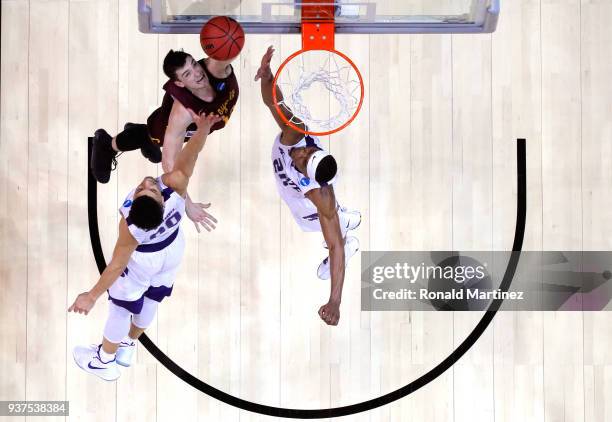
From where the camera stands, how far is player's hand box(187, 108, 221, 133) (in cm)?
346

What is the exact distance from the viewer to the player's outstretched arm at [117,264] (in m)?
3.46

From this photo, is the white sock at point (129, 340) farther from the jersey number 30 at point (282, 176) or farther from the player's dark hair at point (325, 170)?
the player's dark hair at point (325, 170)

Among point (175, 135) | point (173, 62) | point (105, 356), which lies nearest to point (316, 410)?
point (105, 356)

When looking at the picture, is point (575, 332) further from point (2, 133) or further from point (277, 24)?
point (2, 133)

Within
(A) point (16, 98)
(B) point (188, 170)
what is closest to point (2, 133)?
(A) point (16, 98)

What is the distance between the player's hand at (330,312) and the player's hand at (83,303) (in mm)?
1183

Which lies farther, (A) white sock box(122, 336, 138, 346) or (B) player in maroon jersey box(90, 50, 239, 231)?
(A) white sock box(122, 336, 138, 346)

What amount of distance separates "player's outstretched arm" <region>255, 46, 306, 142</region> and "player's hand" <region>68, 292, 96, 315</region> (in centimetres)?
131

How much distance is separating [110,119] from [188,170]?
0.55 metres

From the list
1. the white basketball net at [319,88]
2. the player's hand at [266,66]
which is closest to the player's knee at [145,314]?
the white basketball net at [319,88]

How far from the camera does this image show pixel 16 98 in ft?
12.3

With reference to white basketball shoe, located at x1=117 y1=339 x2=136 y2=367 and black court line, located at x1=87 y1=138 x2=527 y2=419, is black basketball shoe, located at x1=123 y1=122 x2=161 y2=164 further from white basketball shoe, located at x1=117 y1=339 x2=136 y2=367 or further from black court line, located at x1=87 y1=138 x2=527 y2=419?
white basketball shoe, located at x1=117 y1=339 x2=136 y2=367

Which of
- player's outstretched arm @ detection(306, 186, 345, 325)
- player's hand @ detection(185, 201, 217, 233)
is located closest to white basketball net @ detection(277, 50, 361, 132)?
player's outstretched arm @ detection(306, 186, 345, 325)

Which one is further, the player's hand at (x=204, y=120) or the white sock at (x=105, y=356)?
the white sock at (x=105, y=356)
